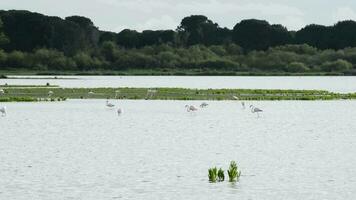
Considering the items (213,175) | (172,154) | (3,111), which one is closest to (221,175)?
(213,175)

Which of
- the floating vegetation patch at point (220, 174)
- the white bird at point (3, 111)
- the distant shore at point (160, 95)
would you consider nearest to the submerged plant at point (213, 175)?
the floating vegetation patch at point (220, 174)

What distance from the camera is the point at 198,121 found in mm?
53469

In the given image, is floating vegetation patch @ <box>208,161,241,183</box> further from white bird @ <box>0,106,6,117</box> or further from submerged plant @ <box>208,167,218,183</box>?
white bird @ <box>0,106,6,117</box>

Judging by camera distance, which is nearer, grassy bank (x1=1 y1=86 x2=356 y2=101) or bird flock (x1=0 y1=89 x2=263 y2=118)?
bird flock (x1=0 y1=89 x2=263 y2=118)

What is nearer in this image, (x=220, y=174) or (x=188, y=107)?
(x=220, y=174)

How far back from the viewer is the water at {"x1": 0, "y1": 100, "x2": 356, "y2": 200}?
84.2ft

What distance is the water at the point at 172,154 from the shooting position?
25656 mm

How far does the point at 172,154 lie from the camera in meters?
34.5

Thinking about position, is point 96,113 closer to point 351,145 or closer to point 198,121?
point 198,121

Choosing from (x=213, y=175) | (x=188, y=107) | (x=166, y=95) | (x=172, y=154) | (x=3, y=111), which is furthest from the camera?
(x=166, y=95)

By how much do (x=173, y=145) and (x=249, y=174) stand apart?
966 centimetres

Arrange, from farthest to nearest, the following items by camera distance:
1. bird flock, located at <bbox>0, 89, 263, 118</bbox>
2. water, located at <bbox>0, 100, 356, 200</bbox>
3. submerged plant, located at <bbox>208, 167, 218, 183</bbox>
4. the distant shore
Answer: the distant shore → bird flock, located at <bbox>0, 89, 263, 118</bbox> → submerged plant, located at <bbox>208, 167, 218, 183</bbox> → water, located at <bbox>0, 100, 356, 200</bbox>

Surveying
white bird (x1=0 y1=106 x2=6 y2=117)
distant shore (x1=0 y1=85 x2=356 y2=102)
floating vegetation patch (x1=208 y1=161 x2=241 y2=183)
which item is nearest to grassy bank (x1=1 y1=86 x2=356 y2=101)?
distant shore (x1=0 y1=85 x2=356 y2=102)

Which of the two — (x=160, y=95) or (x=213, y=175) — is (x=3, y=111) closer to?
(x=160, y=95)
